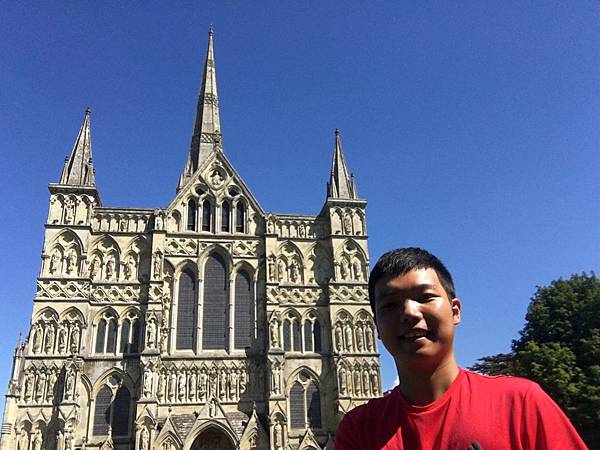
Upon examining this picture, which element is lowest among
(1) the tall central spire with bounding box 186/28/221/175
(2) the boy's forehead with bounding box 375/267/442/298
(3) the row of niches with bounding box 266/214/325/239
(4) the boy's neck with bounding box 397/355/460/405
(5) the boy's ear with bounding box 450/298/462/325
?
(4) the boy's neck with bounding box 397/355/460/405

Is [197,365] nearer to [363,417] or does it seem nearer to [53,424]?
[53,424]

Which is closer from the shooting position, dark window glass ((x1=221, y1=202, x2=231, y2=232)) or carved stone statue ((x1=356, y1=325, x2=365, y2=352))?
carved stone statue ((x1=356, y1=325, x2=365, y2=352))

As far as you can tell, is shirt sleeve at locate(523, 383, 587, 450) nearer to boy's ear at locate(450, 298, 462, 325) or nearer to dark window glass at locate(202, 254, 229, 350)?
boy's ear at locate(450, 298, 462, 325)

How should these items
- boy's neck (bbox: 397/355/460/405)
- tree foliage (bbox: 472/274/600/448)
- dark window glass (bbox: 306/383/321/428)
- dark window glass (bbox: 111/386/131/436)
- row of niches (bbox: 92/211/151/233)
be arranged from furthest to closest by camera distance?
row of niches (bbox: 92/211/151/233) → dark window glass (bbox: 306/383/321/428) → dark window glass (bbox: 111/386/131/436) → tree foliage (bbox: 472/274/600/448) → boy's neck (bbox: 397/355/460/405)

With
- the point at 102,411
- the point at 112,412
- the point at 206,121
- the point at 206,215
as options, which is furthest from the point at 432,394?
the point at 206,121

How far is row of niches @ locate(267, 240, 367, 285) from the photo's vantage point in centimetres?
2844

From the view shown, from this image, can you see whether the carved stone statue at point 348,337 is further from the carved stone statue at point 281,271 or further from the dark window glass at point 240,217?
the dark window glass at point 240,217

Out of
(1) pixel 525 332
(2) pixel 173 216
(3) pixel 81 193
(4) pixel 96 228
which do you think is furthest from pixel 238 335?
(1) pixel 525 332

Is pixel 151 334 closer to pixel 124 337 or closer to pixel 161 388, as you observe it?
pixel 124 337

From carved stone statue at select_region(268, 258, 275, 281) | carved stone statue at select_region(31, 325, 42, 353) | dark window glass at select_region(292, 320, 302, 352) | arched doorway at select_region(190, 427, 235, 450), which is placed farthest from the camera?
carved stone statue at select_region(268, 258, 275, 281)

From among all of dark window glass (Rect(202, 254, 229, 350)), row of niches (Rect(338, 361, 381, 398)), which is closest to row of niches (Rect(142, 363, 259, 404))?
dark window glass (Rect(202, 254, 229, 350))

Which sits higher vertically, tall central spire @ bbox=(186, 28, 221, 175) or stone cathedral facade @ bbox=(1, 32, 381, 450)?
tall central spire @ bbox=(186, 28, 221, 175)

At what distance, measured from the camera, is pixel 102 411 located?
2409cm

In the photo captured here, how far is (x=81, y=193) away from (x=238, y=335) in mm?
11215
